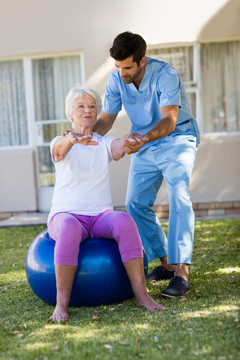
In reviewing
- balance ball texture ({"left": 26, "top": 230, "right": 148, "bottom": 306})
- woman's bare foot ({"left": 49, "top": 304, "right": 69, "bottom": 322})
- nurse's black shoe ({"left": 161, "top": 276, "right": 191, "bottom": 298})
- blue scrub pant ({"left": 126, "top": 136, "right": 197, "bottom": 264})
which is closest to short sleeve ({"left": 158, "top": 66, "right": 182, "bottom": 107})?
blue scrub pant ({"left": 126, "top": 136, "right": 197, "bottom": 264})

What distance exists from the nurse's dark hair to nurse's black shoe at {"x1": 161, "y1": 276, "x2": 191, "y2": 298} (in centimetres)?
160

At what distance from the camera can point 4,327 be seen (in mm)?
3219

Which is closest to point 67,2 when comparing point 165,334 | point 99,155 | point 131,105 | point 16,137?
point 16,137

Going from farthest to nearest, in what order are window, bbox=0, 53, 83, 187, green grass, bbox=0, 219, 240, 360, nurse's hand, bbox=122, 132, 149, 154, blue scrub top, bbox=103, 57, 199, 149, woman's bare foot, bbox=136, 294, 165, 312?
window, bbox=0, 53, 83, 187 → blue scrub top, bbox=103, 57, 199, 149 → nurse's hand, bbox=122, 132, 149, 154 → woman's bare foot, bbox=136, 294, 165, 312 → green grass, bbox=0, 219, 240, 360

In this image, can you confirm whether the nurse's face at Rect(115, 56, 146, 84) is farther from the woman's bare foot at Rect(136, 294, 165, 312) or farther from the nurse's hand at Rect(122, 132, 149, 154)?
the woman's bare foot at Rect(136, 294, 165, 312)

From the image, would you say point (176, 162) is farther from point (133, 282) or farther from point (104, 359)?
point (104, 359)

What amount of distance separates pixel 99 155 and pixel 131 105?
23.6 inches

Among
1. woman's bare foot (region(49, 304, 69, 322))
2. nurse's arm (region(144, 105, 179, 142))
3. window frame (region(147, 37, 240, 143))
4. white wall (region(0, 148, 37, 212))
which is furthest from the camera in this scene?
white wall (region(0, 148, 37, 212))

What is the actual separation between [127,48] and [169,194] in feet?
3.59

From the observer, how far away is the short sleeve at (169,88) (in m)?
3.80

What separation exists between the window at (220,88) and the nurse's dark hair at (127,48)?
15.2 ft

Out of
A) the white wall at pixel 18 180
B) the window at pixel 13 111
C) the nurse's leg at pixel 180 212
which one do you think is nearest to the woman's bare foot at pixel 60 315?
the nurse's leg at pixel 180 212

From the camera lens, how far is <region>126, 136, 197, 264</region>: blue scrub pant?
12.5 ft

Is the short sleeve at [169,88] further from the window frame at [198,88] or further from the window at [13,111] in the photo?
the window at [13,111]
